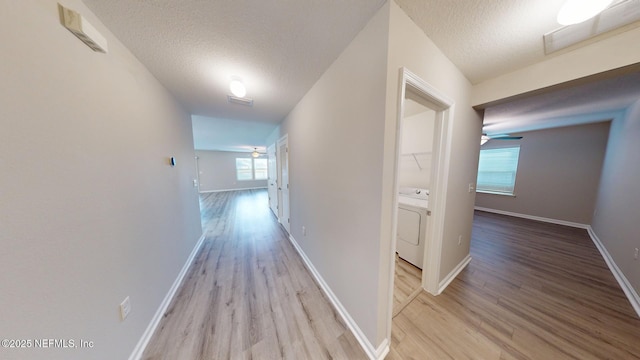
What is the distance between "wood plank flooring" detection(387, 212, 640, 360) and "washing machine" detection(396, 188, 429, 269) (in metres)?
0.48

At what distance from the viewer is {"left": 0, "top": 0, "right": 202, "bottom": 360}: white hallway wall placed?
65 cm

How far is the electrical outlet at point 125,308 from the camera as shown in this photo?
110 cm

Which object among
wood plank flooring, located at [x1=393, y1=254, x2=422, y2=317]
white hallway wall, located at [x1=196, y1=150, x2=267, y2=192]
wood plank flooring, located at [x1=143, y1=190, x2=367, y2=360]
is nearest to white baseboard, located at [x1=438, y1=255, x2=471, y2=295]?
wood plank flooring, located at [x1=393, y1=254, x2=422, y2=317]

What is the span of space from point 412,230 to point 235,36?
8.97 ft

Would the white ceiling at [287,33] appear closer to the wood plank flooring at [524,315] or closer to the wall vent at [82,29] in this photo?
the wall vent at [82,29]

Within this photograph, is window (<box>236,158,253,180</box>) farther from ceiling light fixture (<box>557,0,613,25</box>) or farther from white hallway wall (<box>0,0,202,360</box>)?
ceiling light fixture (<box>557,0,613,25</box>)

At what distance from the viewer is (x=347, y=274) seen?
148 cm

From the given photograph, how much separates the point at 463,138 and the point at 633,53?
37.7 inches

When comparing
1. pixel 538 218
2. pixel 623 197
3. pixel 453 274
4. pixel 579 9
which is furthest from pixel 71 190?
pixel 538 218

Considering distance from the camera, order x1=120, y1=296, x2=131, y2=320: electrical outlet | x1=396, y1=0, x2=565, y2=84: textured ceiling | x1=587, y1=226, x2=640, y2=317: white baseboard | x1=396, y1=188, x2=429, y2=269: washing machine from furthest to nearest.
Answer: x1=396, y1=188, x2=429, y2=269: washing machine → x1=587, y1=226, x2=640, y2=317: white baseboard → x1=120, y1=296, x2=131, y2=320: electrical outlet → x1=396, y1=0, x2=565, y2=84: textured ceiling

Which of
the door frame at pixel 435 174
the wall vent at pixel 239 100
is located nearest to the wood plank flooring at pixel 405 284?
the door frame at pixel 435 174

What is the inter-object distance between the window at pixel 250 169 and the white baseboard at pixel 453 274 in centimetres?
860

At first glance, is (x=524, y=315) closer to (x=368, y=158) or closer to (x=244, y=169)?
(x=368, y=158)

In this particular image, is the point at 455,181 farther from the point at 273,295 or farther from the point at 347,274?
the point at 273,295
